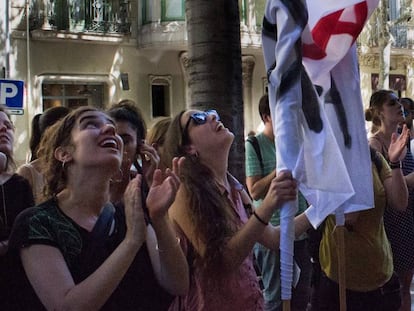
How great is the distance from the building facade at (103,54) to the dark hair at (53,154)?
13573 mm

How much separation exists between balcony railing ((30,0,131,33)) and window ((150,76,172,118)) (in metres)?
1.64

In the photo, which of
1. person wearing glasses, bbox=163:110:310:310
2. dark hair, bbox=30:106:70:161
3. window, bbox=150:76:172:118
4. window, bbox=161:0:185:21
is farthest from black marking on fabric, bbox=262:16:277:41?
window, bbox=161:0:185:21

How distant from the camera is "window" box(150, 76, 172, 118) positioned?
18.1 meters

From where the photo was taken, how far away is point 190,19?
5059mm

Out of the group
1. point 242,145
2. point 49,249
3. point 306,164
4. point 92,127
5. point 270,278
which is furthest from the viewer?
point 242,145

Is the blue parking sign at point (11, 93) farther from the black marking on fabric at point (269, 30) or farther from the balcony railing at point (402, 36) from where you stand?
the balcony railing at point (402, 36)

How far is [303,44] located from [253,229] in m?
0.85

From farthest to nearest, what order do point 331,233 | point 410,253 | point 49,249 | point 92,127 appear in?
point 410,253 → point 331,233 → point 92,127 → point 49,249

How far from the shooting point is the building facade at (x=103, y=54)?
16141 millimetres

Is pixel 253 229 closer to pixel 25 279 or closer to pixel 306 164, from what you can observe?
pixel 306 164

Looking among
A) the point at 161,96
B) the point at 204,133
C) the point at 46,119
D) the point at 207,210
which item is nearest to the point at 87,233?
the point at 207,210

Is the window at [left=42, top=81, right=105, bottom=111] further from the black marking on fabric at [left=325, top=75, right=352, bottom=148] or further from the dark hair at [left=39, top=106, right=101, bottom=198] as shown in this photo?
the dark hair at [left=39, top=106, right=101, bottom=198]

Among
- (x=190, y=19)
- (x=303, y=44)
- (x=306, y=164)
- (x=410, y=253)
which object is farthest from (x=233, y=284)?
(x=190, y=19)

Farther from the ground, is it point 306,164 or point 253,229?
point 306,164
